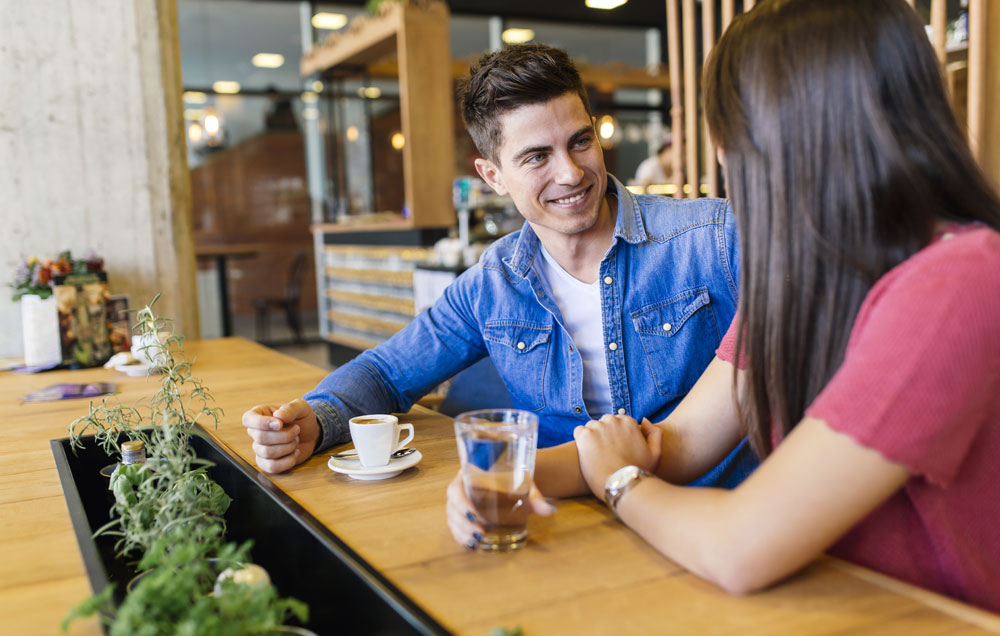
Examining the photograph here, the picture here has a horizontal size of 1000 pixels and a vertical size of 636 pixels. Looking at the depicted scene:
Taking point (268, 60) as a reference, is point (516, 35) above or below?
above

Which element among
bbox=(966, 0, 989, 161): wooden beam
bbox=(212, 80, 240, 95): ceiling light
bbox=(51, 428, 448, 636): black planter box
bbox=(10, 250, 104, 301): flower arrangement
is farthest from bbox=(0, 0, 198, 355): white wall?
bbox=(212, 80, 240, 95): ceiling light

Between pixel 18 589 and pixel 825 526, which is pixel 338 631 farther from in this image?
pixel 825 526

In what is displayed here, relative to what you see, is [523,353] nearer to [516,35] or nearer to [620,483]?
[620,483]

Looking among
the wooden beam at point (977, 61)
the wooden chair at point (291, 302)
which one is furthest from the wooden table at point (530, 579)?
the wooden chair at point (291, 302)

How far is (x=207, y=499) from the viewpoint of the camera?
1031mm

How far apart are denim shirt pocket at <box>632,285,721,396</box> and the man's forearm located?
0.57 metres

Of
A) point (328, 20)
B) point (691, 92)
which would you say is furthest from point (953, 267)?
point (328, 20)

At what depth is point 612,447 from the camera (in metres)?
1.13

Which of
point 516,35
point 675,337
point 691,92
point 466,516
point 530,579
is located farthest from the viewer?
point 516,35

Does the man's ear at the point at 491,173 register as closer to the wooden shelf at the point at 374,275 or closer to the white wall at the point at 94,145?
the white wall at the point at 94,145

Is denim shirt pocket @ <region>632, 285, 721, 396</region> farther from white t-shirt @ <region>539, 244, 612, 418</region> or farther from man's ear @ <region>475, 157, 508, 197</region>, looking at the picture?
man's ear @ <region>475, 157, 508, 197</region>

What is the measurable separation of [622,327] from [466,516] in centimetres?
80

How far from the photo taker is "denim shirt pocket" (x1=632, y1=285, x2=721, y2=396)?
1.65 meters

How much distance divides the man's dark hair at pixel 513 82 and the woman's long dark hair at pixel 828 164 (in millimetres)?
784
